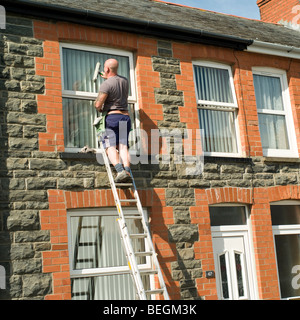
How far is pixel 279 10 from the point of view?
43.4 ft

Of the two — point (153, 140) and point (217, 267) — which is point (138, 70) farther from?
point (217, 267)

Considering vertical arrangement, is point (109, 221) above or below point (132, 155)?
below

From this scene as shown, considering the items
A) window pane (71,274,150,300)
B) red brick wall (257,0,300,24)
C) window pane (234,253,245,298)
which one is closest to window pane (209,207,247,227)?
window pane (234,253,245,298)

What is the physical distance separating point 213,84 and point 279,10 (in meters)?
5.09

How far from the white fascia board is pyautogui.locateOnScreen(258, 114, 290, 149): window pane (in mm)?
1250

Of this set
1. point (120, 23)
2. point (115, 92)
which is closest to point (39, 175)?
point (115, 92)

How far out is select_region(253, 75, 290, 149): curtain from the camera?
9844 millimetres

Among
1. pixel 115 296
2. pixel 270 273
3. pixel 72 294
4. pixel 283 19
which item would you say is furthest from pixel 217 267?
pixel 283 19

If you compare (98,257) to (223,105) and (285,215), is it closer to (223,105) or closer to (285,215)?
(223,105)

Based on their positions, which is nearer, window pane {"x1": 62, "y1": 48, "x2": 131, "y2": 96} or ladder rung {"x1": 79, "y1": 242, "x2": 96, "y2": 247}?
ladder rung {"x1": 79, "y1": 242, "x2": 96, "y2": 247}

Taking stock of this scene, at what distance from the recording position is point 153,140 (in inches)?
330

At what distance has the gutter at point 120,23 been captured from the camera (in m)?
7.73

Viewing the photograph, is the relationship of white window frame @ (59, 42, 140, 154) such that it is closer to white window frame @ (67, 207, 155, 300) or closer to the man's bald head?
the man's bald head

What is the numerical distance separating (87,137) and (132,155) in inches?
31.1
